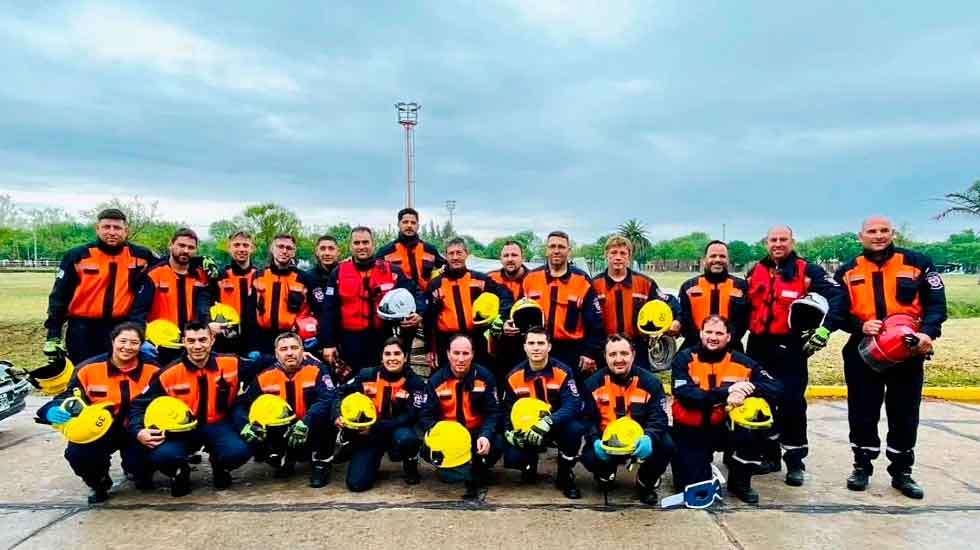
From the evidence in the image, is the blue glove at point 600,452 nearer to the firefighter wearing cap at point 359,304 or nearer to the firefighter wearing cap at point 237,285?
the firefighter wearing cap at point 359,304

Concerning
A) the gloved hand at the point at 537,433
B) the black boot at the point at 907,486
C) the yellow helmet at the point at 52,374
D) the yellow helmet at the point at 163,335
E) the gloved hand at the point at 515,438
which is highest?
the yellow helmet at the point at 163,335

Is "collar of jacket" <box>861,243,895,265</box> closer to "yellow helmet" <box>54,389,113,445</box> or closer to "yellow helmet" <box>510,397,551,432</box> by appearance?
"yellow helmet" <box>510,397,551,432</box>

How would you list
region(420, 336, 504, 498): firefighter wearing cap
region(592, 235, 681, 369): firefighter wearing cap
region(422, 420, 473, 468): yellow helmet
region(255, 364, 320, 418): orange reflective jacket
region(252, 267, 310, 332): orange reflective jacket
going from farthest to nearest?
region(252, 267, 310, 332): orange reflective jacket, region(592, 235, 681, 369): firefighter wearing cap, region(255, 364, 320, 418): orange reflective jacket, region(420, 336, 504, 498): firefighter wearing cap, region(422, 420, 473, 468): yellow helmet

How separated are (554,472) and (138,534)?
305 centimetres

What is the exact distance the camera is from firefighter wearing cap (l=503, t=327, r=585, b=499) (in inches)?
189

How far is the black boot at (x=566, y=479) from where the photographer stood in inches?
189

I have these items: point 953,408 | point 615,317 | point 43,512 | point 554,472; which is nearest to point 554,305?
point 615,317

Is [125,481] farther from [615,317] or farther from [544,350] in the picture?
[615,317]

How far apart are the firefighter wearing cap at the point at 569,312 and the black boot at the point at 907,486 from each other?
7.97ft

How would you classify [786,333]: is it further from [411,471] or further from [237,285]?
[237,285]

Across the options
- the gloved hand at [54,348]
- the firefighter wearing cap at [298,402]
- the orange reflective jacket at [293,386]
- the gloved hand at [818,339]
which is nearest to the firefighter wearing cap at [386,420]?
the firefighter wearing cap at [298,402]

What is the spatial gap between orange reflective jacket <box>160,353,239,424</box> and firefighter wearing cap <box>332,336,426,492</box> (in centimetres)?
88

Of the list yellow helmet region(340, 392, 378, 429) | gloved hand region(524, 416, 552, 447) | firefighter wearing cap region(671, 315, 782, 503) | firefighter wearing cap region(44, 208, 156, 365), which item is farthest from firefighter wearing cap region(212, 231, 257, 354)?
firefighter wearing cap region(671, 315, 782, 503)

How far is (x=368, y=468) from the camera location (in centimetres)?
503
